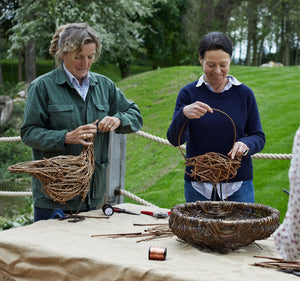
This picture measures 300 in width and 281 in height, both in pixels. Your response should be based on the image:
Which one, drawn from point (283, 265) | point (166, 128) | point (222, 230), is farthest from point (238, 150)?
point (166, 128)

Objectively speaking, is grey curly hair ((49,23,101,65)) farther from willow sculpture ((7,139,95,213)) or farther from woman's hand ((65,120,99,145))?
willow sculpture ((7,139,95,213))

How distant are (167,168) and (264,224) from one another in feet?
19.0

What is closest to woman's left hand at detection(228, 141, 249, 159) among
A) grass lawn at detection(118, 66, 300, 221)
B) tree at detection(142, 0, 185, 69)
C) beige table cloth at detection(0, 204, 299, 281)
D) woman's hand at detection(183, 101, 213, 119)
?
woman's hand at detection(183, 101, 213, 119)

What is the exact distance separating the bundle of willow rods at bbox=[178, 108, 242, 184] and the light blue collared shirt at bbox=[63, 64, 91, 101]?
70 centimetres

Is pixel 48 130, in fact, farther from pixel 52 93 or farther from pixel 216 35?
pixel 216 35

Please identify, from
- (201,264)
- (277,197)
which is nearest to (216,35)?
(201,264)

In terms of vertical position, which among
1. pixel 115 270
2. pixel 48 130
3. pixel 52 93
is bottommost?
pixel 115 270

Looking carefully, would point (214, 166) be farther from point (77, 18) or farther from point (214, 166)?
point (77, 18)

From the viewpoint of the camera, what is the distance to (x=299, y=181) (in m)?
1.16

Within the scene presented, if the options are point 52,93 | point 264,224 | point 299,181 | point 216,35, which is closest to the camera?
point 299,181

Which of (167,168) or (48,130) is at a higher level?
(48,130)

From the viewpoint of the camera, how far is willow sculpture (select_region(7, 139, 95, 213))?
88.4 inches

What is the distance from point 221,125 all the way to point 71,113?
775mm

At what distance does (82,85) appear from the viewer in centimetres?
261
